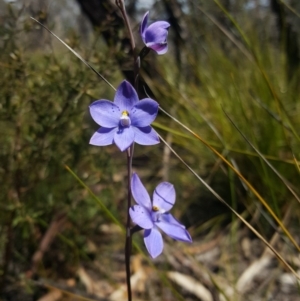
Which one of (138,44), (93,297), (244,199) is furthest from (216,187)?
(93,297)

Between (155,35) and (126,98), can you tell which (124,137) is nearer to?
(126,98)

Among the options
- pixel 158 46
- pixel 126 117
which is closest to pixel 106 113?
pixel 126 117

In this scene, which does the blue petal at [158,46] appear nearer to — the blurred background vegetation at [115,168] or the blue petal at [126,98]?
the blue petal at [126,98]

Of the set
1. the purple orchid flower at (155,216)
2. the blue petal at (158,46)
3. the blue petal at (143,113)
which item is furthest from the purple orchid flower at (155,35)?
the purple orchid flower at (155,216)

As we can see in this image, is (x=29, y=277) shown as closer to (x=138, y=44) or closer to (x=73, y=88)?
(x=73, y=88)

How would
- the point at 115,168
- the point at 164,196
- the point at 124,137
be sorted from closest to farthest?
1. the point at 124,137
2. the point at 164,196
3. the point at 115,168

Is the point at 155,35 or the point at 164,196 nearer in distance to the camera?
the point at 155,35

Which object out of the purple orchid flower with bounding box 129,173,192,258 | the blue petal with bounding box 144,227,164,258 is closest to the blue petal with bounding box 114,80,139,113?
the purple orchid flower with bounding box 129,173,192,258
